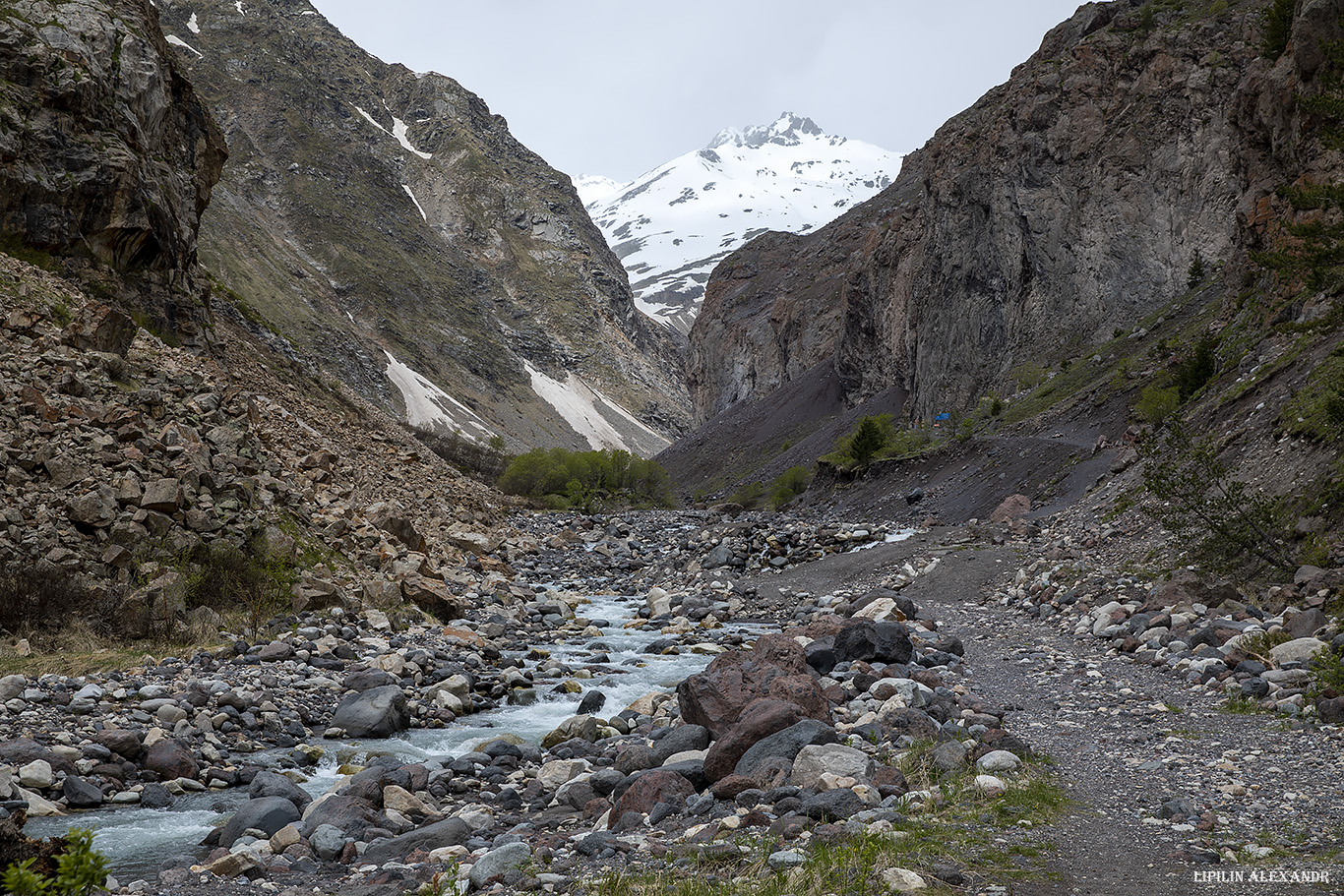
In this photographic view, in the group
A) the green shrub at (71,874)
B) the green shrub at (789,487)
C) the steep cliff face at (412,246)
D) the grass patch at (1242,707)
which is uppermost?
the steep cliff face at (412,246)

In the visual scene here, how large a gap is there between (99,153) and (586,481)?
46.0 meters

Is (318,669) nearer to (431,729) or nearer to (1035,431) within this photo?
(431,729)

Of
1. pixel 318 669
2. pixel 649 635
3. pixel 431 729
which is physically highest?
pixel 318 669

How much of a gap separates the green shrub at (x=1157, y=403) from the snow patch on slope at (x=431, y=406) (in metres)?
83.7

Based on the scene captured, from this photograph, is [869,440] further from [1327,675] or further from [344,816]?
[344,816]

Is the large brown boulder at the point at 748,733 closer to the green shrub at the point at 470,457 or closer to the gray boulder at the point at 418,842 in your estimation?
the gray boulder at the point at 418,842

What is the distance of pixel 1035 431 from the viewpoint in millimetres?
36281

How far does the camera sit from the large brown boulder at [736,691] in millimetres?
9062

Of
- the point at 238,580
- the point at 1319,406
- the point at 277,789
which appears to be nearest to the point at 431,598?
the point at 238,580

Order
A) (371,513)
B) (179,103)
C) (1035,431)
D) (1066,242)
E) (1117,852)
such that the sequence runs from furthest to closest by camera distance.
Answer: (1066,242) < (1035,431) < (179,103) < (371,513) < (1117,852)

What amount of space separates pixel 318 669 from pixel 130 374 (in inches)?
318

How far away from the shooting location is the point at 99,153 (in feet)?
76.7

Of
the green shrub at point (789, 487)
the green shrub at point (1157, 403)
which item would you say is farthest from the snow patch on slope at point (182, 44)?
the green shrub at point (1157, 403)

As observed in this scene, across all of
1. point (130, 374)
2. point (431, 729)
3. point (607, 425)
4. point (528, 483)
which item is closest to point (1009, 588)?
point (431, 729)
